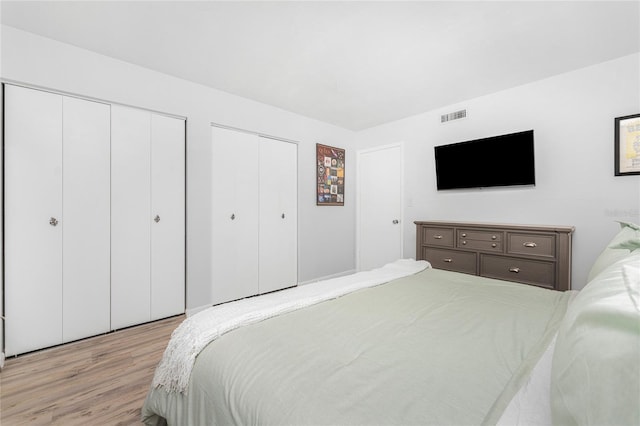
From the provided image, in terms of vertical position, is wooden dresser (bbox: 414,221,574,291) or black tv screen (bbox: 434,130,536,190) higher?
black tv screen (bbox: 434,130,536,190)

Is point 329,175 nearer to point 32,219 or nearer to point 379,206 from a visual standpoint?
point 379,206

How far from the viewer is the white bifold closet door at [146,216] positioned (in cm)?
263

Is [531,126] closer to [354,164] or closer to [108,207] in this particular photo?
[354,164]

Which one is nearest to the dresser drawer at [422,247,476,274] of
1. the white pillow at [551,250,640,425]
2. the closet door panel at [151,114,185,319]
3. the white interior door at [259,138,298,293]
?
the white interior door at [259,138,298,293]

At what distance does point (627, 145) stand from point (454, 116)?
165 centimetres

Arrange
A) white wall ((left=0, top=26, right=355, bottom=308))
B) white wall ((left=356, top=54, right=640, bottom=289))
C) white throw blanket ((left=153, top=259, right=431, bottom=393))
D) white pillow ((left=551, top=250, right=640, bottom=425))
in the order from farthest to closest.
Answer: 1. white wall ((left=356, top=54, right=640, bottom=289))
2. white wall ((left=0, top=26, right=355, bottom=308))
3. white throw blanket ((left=153, top=259, right=431, bottom=393))
4. white pillow ((left=551, top=250, right=640, bottom=425))

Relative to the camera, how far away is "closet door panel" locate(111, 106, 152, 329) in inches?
103

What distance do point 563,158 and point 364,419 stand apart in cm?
342

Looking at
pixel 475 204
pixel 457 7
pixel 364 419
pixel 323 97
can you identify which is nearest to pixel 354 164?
pixel 323 97

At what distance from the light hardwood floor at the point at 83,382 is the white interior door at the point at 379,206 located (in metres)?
3.15

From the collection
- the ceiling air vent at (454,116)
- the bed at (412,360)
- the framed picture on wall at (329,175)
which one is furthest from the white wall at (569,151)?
the framed picture on wall at (329,175)

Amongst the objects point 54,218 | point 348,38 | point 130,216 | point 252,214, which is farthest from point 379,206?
point 54,218

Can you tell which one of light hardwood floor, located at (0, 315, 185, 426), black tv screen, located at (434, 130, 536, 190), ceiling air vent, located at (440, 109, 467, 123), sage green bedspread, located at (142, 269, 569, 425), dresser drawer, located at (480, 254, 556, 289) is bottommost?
light hardwood floor, located at (0, 315, 185, 426)

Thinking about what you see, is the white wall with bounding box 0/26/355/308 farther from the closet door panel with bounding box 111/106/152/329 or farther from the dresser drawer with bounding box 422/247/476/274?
the dresser drawer with bounding box 422/247/476/274
